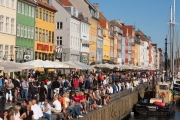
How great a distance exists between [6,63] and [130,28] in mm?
132531

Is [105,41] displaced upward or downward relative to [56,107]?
upward

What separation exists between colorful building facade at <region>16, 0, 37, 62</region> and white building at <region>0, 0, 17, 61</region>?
1.43 metres

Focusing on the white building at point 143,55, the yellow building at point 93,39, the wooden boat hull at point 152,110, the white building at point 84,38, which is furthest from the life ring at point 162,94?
the white building at point 143,55

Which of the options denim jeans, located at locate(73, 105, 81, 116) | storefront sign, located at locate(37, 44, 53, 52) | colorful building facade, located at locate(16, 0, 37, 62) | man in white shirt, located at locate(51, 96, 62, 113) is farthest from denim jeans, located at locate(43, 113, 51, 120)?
storefront sign, located at locate(37, 44, 53, 52)

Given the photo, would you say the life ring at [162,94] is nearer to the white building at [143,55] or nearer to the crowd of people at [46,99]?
the crowd of people at [46,99]

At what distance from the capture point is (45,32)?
66.2 meters

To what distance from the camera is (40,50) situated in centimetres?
6394

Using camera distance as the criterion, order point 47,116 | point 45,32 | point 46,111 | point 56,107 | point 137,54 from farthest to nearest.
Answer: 1. point 137,54
2. point 45,32
3. point 56,107
4. point 46,111
5. point 47,116

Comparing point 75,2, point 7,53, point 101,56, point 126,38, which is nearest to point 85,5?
point 75,2

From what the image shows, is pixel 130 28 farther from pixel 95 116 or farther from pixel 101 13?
pixel 95 116

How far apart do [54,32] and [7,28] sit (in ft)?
55.1

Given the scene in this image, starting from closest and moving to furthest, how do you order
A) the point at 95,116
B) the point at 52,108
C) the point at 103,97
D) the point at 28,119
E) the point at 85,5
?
the point at 28,119, the point at 52,108, the point at 95,116, the point at 103,97, the point at 85,5

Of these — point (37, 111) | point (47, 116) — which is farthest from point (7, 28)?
point (37, 111)

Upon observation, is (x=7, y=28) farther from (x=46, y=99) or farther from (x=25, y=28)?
(x=46, y=99)
